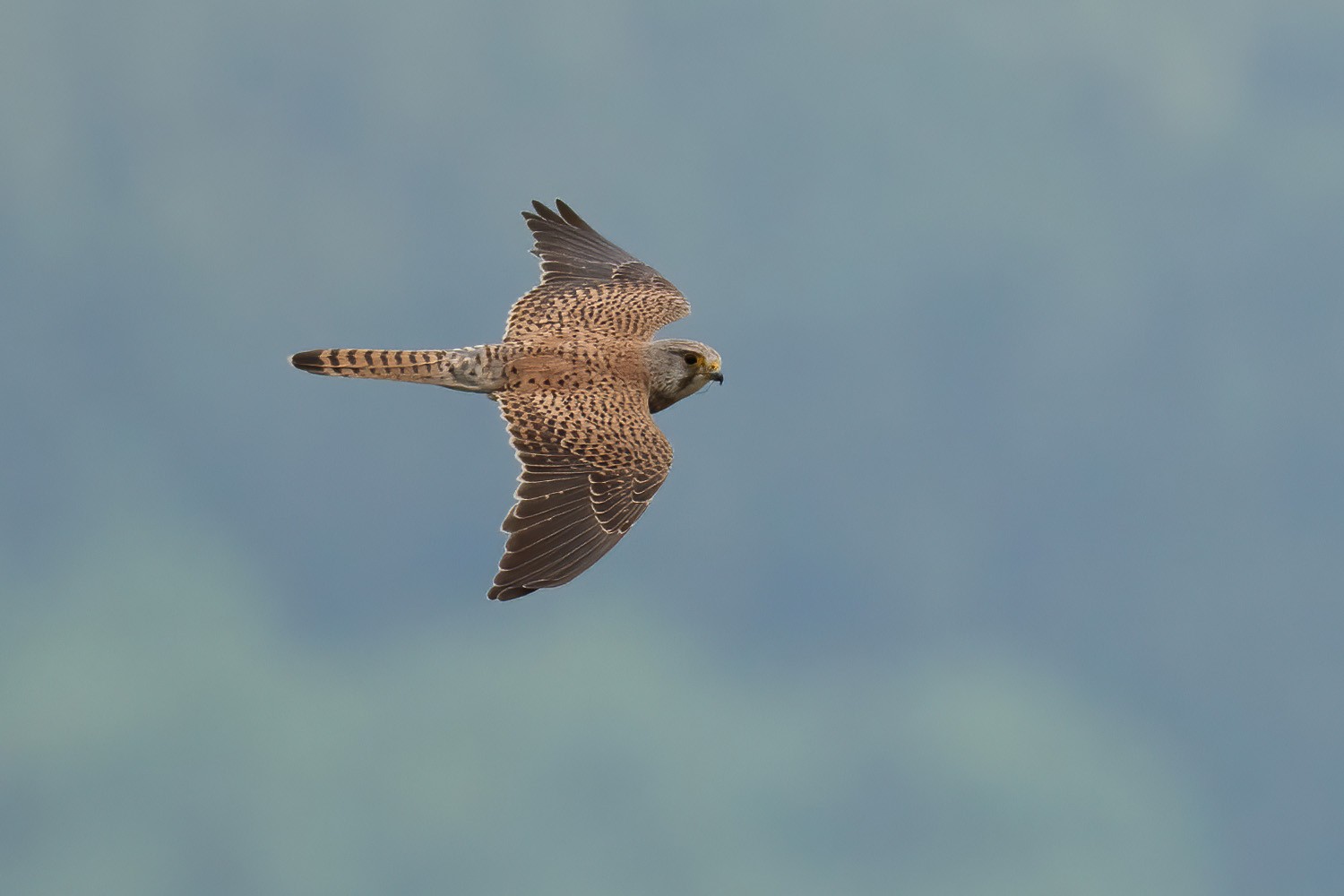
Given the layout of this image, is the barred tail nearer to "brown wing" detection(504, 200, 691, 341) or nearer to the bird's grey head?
"brown wing" detection(504, 200, 691, 341)

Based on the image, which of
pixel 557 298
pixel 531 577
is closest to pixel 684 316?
pixel 557 298

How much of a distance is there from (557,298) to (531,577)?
3.35m

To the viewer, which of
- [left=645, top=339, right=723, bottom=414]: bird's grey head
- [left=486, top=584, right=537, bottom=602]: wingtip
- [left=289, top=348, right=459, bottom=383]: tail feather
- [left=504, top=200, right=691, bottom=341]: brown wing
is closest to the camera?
[left=486, top=584, right=537, bottom=602]: wingtip

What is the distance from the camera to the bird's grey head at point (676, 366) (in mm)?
11344

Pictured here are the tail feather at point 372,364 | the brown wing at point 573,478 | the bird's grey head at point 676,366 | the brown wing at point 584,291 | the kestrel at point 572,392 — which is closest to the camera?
the brown wing at point 573,478

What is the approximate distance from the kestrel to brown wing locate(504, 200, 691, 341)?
0.02m

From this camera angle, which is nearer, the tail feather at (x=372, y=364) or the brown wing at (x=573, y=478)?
the brown wing at (x=573, y=478)

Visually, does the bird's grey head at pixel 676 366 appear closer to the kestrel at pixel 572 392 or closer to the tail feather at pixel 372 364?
the kestrel at pixel 572 392

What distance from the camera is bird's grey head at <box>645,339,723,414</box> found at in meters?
11.3

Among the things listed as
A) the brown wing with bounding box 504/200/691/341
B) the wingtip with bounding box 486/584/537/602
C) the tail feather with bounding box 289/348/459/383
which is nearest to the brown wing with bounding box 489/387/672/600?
the wingtip with bounding box 486/584/537/602

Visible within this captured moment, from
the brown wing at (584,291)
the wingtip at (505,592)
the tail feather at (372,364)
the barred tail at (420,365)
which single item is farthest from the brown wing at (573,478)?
the brown wing at (584,291)

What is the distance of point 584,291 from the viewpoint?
12.5m

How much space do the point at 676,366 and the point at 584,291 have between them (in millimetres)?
1464

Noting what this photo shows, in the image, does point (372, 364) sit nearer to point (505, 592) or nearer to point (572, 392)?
point (572, 392)
